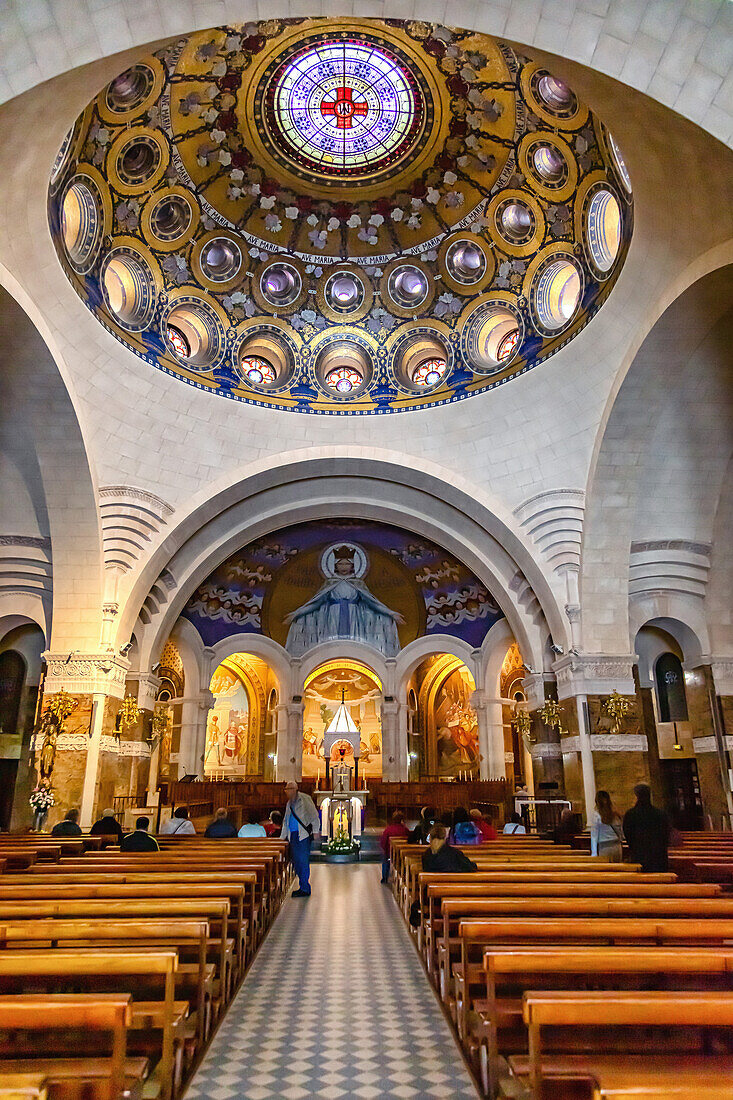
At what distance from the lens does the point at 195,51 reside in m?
13.2

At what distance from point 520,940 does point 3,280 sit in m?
9.73

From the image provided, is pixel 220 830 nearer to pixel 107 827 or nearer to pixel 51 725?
pixel 107 827

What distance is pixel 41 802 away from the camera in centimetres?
1305

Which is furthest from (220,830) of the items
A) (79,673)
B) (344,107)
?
(344,107)

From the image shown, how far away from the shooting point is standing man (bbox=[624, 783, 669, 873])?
6164 mm

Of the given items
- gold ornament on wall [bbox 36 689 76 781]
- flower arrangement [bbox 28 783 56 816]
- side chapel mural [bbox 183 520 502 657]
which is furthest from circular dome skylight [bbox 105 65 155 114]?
flower arrangement [bbox 28 783 56 816]

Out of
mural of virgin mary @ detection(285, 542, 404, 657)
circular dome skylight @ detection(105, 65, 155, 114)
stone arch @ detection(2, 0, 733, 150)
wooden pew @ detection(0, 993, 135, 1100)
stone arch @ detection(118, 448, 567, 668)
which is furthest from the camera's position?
mural of virgin mary @ detection(285, 542, 404, 657)

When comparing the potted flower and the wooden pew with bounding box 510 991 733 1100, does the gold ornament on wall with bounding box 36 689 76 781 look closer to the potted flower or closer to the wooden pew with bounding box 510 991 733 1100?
the potted flower

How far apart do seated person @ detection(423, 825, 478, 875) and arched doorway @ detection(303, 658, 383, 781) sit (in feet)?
73.2

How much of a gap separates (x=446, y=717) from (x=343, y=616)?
22.4ft

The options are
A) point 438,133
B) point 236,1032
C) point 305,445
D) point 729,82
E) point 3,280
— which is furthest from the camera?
point 305,445

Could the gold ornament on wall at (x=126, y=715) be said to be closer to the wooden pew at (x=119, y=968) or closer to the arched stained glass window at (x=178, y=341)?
the arched stained glass window at (x=178, y=341)

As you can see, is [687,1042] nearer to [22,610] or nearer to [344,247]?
Answer: [22,610]

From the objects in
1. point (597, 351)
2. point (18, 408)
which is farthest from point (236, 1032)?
point (597, 351)
